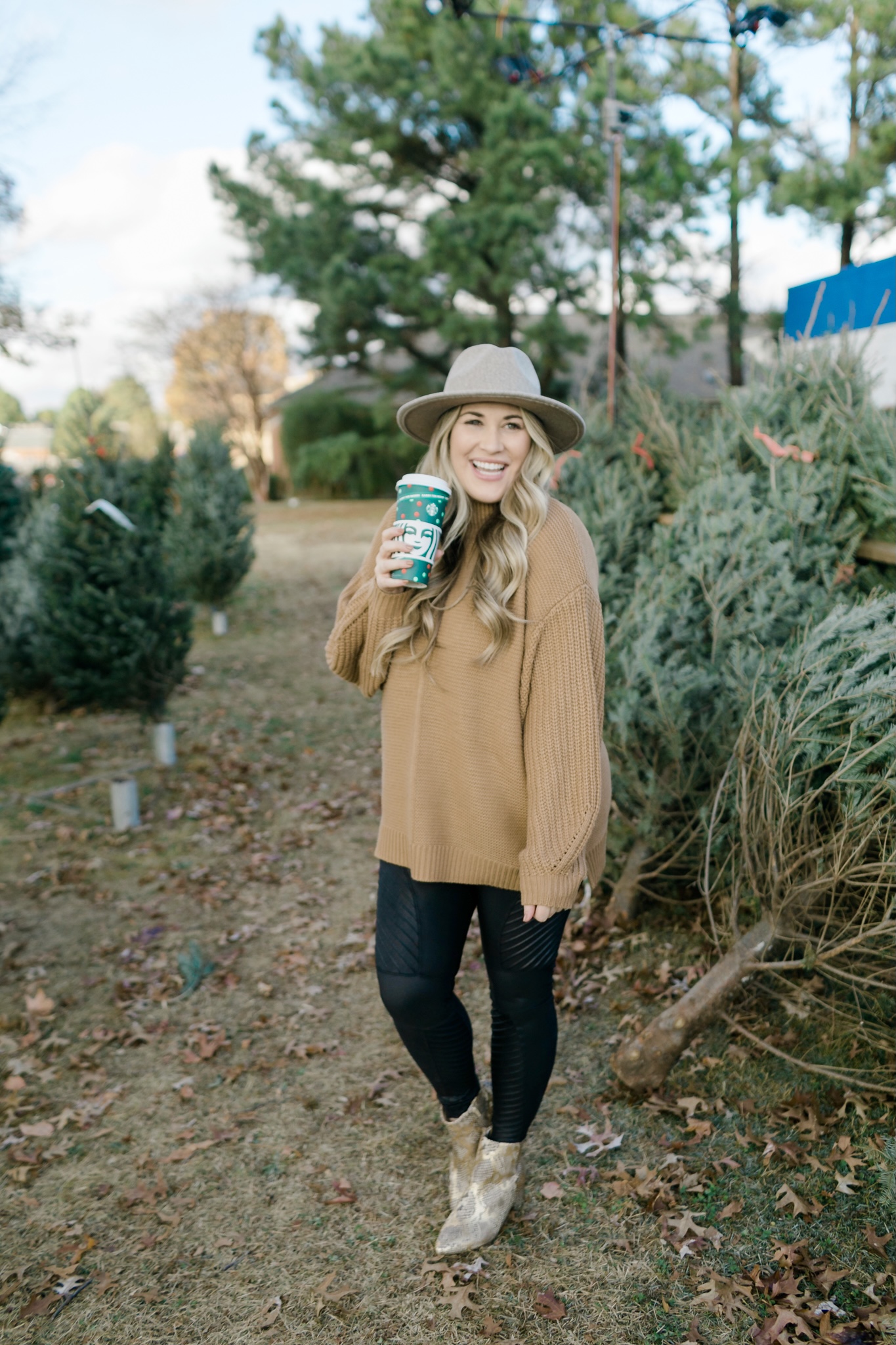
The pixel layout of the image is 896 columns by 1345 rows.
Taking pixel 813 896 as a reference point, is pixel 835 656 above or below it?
above

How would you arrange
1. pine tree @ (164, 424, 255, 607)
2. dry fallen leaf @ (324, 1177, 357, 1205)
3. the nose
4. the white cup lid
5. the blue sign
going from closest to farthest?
1. the white cup lid
2. the nose
3. dry fallen leaf @ (324, 1177, 357, 1205)
4. the blue sign
5. pine tree @ (164, 424, 255, 607)

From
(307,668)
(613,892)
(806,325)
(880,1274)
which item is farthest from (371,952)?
(307,668)

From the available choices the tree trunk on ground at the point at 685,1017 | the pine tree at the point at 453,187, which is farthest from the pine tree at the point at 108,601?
the pine tree at the point at 453,187

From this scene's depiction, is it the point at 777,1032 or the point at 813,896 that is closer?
the point at 813,896

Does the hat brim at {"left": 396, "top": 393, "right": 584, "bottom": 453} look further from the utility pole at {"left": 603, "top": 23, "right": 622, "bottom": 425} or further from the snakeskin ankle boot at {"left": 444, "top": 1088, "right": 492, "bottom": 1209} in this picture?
the utility pole at {"left": 603, "top": 23, "right": 622, "bottom": 425}

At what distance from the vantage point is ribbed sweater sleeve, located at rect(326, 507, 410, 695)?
2406mm

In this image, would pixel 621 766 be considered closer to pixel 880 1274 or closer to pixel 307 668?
pixel 880 1274

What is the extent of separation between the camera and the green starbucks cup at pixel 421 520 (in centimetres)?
211

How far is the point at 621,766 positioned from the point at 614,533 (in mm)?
1937

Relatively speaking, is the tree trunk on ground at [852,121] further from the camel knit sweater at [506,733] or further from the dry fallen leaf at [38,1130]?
the dry fallen leaf at [38,1130]

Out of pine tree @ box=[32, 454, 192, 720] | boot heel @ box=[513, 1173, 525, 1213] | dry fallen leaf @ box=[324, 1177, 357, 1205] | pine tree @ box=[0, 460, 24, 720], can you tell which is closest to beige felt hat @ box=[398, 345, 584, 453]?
boot heel @ box=[513, 1173, 525, 1213]

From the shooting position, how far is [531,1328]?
242 centimetres

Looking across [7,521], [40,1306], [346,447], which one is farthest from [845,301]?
[346,447]

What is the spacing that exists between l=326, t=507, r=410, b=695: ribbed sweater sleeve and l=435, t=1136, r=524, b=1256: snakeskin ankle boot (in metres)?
1.39
